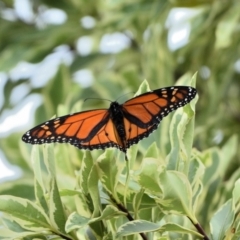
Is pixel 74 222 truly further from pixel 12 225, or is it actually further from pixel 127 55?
pixel 127 55

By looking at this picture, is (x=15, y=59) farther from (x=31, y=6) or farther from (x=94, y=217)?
(x=94, y=217)

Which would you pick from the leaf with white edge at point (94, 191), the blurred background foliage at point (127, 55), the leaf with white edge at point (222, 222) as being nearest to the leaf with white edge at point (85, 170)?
the leaf with white edge at point (94, 191)

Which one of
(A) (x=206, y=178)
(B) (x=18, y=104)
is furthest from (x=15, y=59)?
(A) (x=206, y=178)

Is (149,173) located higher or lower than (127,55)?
lower

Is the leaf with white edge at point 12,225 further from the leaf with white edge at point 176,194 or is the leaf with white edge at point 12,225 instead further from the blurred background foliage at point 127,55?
the blurred background foliage at point 127,55

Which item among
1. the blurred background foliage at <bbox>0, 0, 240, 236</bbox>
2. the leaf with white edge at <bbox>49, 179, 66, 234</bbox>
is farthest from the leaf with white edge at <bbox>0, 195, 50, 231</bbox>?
the blurred background foliage at <bbox>0, 0, 240, 236</bbox>

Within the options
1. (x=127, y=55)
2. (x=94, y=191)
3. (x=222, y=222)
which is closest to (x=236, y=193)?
(x=222, y=222)

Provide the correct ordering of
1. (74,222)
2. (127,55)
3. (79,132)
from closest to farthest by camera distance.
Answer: (74,222), (79,132), (127,55)

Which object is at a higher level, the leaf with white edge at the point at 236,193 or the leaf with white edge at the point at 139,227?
the leaf with white edge at the point at 236,193
